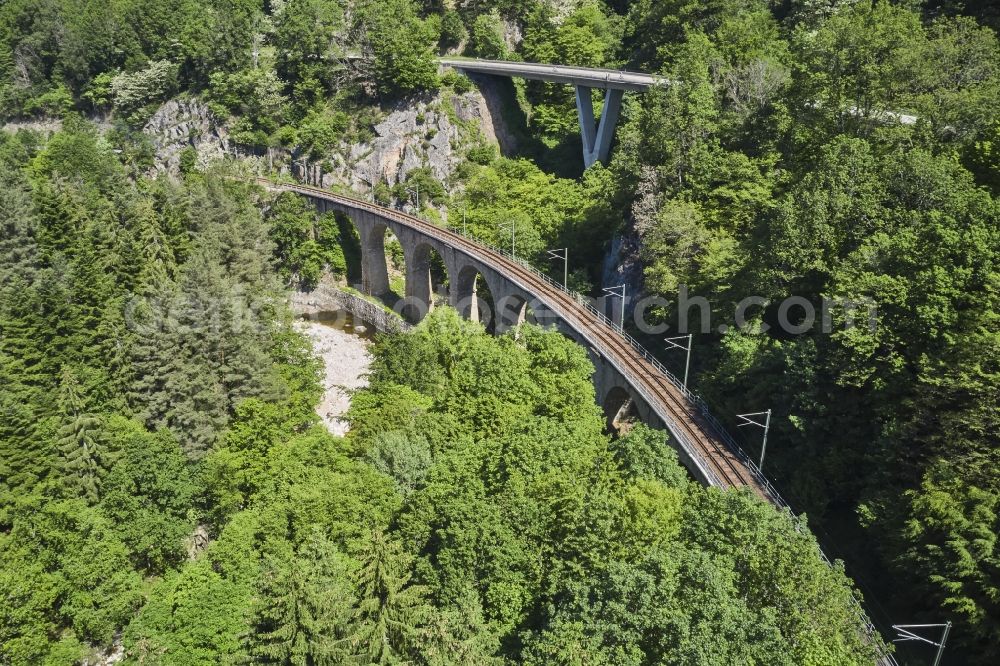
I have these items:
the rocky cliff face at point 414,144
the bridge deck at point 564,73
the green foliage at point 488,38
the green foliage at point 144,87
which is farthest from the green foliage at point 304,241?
the green foliage at point 144,87

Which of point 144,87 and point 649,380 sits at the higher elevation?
point 144,87

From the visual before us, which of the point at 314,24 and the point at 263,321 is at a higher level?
the point at 314,24

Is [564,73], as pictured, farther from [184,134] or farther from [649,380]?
[184,134]

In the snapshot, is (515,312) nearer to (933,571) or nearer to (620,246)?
(620,246)

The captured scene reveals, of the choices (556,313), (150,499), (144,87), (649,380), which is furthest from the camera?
(144,87)

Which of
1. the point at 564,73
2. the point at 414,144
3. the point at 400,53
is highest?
the point at 400,53

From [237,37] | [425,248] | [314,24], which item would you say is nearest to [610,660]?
[425,248]

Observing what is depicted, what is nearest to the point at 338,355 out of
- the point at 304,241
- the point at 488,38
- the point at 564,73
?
the point at 304,241

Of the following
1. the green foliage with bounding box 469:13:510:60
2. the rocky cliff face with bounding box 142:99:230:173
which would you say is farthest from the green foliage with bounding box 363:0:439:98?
the rocky cliff face with bounding box 142:99:230:173
